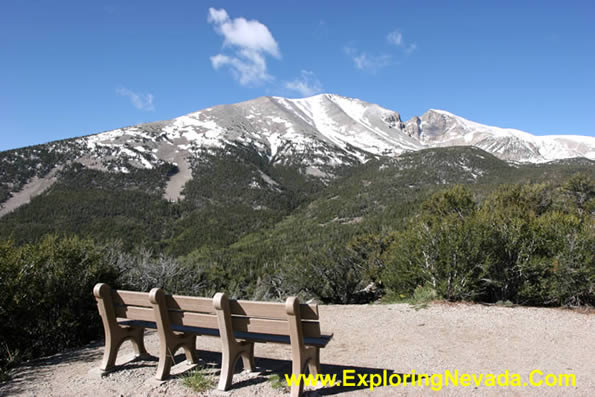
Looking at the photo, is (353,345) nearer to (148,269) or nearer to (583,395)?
(583,395)

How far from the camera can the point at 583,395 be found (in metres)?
3.84

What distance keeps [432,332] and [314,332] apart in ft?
11.4

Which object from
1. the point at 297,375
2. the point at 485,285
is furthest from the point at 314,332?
the point at 485,285

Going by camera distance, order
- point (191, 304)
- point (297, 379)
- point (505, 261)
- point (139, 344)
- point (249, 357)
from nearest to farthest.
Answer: point (297, 379)
point (191, 304)
point (249, 357)
point (139, 344)
point (505, 261)

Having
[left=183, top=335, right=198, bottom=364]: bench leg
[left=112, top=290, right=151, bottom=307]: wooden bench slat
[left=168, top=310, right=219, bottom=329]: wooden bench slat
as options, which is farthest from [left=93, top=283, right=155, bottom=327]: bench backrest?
[left=183, top=335, right=198, bottom=364]: bench leg

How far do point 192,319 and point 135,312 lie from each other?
0.82 metres

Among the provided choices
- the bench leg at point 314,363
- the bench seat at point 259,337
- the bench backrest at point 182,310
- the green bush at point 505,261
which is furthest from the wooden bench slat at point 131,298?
the green bush at point 505,261

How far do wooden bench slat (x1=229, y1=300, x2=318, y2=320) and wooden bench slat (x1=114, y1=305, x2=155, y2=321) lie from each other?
3.63ft

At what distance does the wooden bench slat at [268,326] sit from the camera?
3.66 m

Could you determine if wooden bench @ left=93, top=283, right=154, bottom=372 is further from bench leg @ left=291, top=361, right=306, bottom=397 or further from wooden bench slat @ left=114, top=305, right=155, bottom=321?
bench leg @ left=291, top=361, right=306, bottom=397

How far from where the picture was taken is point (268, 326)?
3742 mm

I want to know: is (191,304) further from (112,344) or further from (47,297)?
(47,297)

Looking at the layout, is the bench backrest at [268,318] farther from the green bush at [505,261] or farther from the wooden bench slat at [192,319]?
the green bush at [505,261]

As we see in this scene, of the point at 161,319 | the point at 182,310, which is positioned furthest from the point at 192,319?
the point at 161,319
